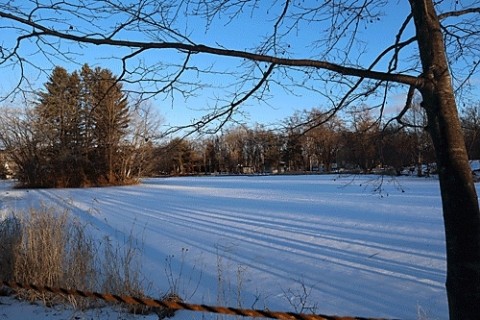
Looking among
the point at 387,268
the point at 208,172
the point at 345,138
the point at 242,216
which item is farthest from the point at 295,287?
the point at 208,172

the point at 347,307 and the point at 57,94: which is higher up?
the point at 57,94

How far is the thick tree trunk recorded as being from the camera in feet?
7.12

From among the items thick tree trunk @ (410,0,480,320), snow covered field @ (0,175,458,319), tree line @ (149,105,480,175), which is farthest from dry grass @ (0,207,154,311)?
thick tree trunk @ (410,0,480,320)

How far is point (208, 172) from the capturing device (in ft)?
276

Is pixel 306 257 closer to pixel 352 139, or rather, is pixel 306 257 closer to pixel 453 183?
pixel 352 139

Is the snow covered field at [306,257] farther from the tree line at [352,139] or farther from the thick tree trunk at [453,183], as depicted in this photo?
the thick tree trunk at [453,183]

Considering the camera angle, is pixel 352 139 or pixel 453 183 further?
pixel 352 139

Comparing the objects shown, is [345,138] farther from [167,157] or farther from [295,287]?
[295,287]

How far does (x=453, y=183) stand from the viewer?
2217 mm

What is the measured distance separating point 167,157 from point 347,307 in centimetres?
332

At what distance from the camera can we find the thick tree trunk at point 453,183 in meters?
2.17

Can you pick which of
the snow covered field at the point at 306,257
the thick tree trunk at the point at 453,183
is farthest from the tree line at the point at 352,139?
the thick tree trunk at the point at 453,183

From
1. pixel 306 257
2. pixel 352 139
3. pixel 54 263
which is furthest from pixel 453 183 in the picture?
pixel 306 257

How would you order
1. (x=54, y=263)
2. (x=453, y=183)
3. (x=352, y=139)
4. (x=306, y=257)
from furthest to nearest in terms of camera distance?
(x=306, y=257) < (x=54, y=263) < (x=352, y=139) < (x=453, y=183)
